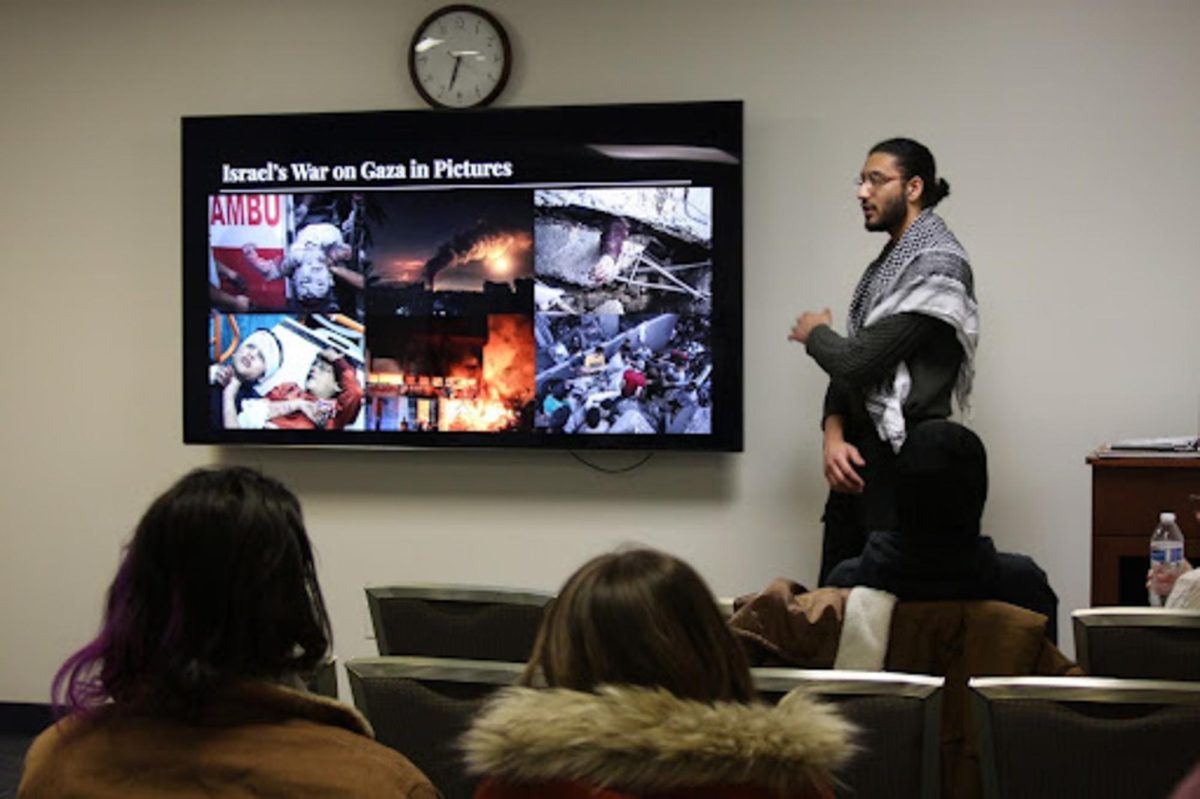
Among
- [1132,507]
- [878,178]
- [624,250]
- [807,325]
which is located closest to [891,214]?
[878,178]

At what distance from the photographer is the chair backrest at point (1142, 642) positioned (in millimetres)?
2646

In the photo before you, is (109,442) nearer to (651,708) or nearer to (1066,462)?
(1066,462)

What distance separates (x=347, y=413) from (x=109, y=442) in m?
1.04

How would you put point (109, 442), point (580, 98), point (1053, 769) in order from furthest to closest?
point (109, 442) → point (580, 98) → point (1053, 769)

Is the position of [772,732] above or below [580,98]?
below

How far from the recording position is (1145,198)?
16.2 feet

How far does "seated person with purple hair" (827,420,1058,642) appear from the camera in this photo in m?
2.96

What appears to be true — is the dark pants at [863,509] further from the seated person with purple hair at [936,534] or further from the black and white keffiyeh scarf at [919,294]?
the seated person with purple hair at [936,534]

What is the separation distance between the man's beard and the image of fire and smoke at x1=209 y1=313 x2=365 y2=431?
1887 mm

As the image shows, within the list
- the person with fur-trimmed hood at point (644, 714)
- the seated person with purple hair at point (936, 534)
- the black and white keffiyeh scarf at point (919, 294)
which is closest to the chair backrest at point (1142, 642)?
the seated person with purple hair at point (936, 534)

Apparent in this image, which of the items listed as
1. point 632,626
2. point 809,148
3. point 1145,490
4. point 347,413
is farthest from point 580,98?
point 632,626

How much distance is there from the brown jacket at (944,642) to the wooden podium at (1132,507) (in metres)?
1.63

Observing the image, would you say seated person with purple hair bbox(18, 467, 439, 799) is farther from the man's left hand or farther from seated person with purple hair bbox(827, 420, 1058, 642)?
the man's left hand

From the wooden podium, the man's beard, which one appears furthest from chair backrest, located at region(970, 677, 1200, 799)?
the man's beard
